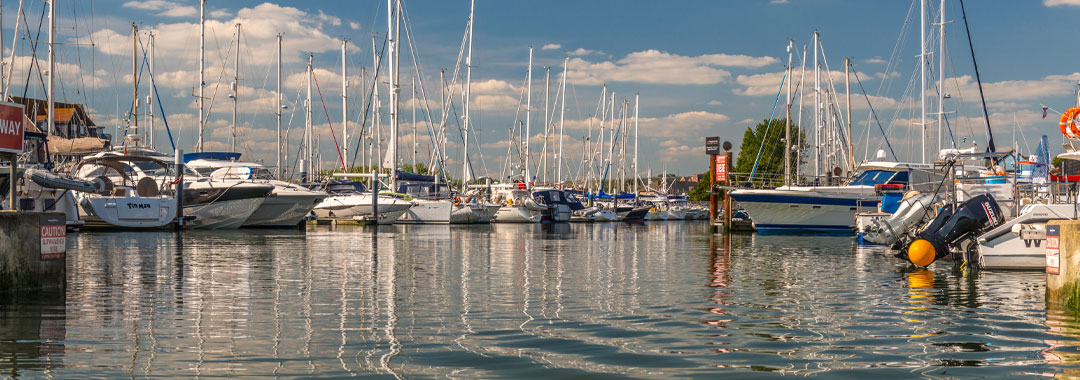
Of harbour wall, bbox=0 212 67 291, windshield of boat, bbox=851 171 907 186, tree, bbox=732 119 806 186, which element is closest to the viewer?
harbour wall, bbox=0 212 67 291

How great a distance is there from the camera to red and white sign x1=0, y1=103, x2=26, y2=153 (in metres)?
14.9

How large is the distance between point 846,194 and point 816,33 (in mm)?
16449

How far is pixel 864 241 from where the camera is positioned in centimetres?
3562

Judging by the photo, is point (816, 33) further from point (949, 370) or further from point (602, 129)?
point (949, 370)

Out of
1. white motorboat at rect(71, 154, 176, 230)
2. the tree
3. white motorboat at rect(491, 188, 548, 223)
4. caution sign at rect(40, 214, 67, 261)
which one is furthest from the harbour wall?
A: the tree

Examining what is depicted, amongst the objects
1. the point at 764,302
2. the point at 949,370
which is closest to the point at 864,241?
the point at 764,302

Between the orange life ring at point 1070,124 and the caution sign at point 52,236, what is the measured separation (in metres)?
22.2

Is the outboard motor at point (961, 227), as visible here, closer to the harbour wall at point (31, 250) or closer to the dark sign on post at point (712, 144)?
the harbour wall at point (31, 250)

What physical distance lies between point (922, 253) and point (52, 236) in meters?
18.2

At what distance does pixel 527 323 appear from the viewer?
12.0 metres

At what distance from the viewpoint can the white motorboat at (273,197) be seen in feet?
160

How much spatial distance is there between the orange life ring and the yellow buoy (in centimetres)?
470

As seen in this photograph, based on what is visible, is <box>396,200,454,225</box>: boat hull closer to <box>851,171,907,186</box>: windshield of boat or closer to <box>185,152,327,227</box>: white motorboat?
<box>185,152,327,227</box>: white motorboat

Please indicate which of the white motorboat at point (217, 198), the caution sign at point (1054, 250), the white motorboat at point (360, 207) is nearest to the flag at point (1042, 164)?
the caution sign at point (1054, 250)
